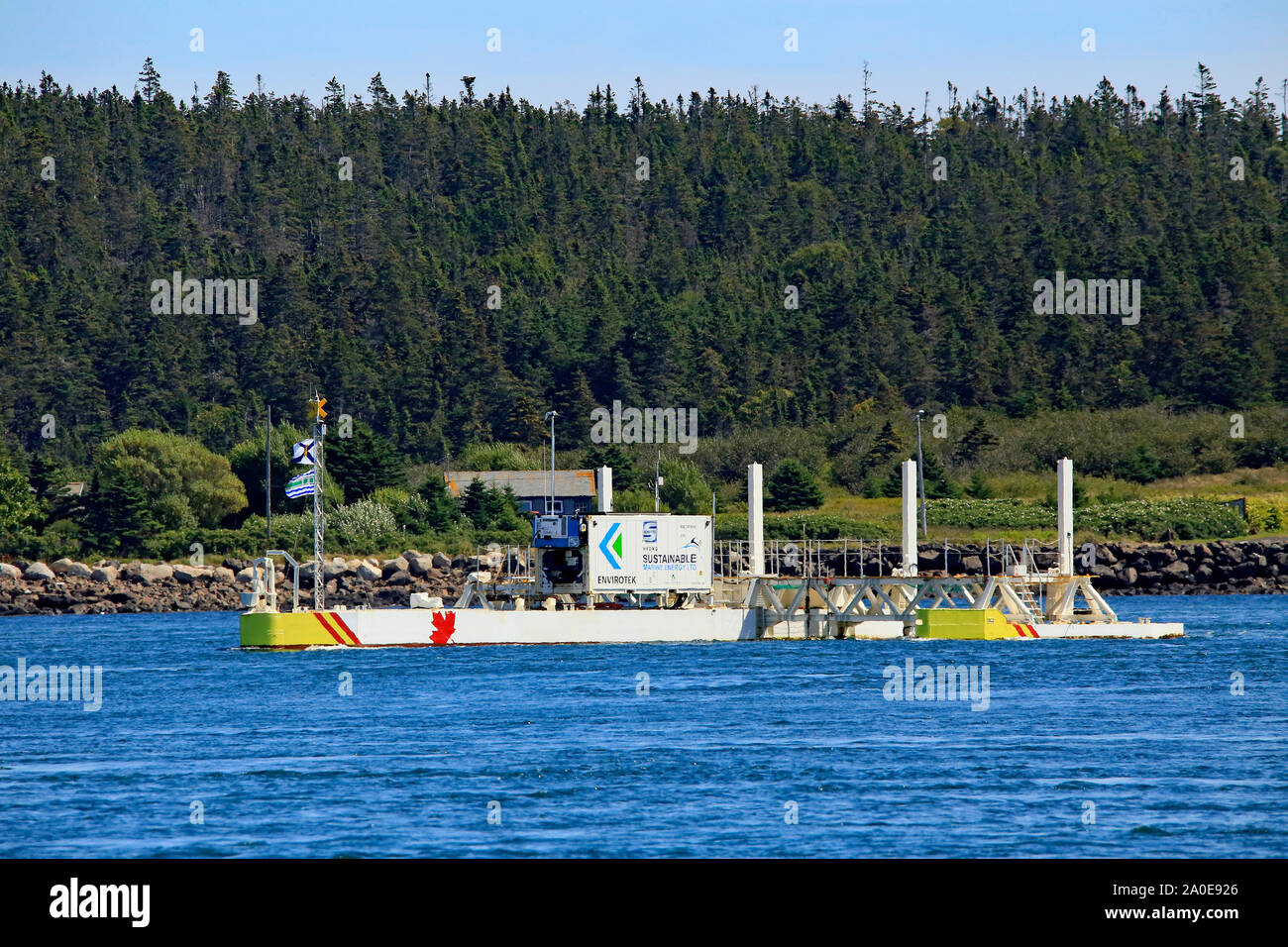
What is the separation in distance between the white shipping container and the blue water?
6.42m

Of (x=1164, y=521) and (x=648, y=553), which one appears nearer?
(x=648, y=553)

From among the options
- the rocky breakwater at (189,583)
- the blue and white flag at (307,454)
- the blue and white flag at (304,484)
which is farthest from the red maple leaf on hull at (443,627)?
the rocky breakwater at (189,583)

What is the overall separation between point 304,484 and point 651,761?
2898 centimetres

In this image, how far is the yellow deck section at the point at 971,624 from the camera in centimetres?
6788

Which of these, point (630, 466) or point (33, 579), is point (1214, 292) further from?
point (33, 579)

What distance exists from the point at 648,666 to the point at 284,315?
11882 centimetres

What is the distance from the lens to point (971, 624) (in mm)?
68125

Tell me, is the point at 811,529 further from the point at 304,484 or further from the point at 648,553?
the point at 304,484

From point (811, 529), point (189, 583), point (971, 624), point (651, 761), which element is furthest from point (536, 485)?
point (651, 761)

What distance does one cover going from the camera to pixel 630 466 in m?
130

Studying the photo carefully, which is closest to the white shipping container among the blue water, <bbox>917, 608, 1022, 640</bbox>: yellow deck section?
the blue water

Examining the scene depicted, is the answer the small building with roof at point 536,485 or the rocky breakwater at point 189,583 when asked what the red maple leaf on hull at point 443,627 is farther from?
the small building with roof at point 536,485

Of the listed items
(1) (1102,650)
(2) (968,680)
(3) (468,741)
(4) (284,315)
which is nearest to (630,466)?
(4) (284,315)

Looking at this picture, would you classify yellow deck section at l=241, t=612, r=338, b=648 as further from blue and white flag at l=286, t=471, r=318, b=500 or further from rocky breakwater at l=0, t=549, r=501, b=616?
rocky breakwater at l=0, t=549, r=501, b=616
